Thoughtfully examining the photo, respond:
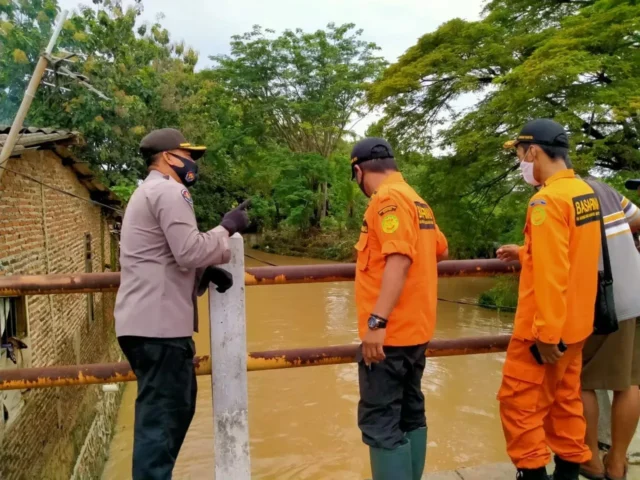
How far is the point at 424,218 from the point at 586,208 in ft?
2.32

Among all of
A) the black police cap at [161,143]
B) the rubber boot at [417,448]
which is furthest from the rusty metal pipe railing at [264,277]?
the rubber boot at [417,448]

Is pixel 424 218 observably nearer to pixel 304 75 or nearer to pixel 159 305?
pixel 159 305

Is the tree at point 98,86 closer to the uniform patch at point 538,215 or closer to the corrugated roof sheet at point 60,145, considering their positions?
the corrugated roof sheet at point 60,145

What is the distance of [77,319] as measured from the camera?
9.02m

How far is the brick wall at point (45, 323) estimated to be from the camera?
5566 millimetres

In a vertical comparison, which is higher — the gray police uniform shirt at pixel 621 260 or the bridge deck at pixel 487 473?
the gray police uniform shirt at pixel 621 260

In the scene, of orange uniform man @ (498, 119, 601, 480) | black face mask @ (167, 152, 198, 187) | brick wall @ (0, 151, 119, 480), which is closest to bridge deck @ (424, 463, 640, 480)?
orange uniform man @ (498, 119, 601, 480)

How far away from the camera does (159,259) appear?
6.81 ft

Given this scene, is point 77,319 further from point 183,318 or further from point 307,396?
point 183,318

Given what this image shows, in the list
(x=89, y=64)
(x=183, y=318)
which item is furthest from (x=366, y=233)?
(x=89, y=64)

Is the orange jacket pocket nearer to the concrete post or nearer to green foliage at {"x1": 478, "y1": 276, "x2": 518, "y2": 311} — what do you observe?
the concrete post

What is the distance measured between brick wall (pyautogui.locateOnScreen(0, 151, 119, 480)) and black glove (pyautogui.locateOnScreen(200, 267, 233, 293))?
3.95m

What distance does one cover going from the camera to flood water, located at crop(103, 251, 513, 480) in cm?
766

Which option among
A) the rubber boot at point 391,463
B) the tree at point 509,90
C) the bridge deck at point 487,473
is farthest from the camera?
the tree at point 509,90
